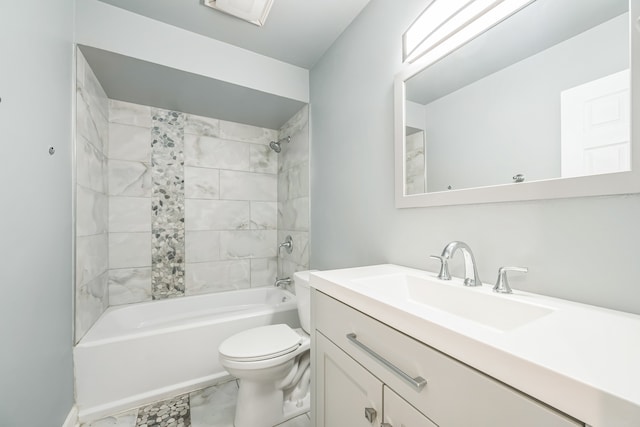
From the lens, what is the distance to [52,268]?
1.16 m

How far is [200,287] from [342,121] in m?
1.96

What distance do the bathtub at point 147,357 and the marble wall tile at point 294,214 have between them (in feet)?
2.32

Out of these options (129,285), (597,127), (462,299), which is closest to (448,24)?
(597,127)

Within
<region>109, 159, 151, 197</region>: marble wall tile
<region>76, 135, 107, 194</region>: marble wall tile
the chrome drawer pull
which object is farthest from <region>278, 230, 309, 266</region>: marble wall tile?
<region>76, 135, 107, 194</region>: marble wall tile

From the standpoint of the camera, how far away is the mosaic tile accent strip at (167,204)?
2.24 metres

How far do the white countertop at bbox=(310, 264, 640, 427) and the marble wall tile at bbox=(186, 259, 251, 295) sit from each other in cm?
210

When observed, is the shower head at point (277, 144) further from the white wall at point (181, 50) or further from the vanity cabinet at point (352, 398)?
the vanity cabinet at point (352, 398)

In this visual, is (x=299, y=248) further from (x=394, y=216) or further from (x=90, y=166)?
(x=90, y=166)

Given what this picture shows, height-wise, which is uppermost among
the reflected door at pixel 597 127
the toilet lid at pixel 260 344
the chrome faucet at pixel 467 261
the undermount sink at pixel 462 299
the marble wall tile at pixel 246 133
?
the marble wall tile at pixel 246 133

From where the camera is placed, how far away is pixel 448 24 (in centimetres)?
105

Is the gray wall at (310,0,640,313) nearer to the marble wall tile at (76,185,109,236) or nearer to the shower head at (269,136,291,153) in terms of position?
the shower head at (269,136,291,153)

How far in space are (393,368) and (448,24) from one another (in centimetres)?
129

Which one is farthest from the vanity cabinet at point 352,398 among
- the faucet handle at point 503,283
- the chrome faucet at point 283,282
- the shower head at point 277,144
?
the shower head at point 277,144

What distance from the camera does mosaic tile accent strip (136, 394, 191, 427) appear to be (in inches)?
54.6
